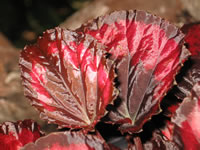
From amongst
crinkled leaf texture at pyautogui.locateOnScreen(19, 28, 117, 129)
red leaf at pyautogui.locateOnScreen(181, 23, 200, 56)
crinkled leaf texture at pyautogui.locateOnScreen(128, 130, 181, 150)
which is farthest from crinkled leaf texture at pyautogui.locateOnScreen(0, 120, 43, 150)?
red leaf at pyautogui.locateOnScreen(181, 23, 200, 56)

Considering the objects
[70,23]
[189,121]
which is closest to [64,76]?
[189,121]

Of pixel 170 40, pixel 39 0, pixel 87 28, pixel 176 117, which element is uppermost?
pixel 39 0

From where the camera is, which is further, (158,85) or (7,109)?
(7,109)

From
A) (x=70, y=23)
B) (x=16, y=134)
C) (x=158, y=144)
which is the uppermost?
(x=70, y=23)

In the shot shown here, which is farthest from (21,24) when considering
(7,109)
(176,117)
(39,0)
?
(176,117)

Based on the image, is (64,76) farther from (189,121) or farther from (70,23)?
(70,23)

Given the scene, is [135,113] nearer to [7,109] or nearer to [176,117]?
[176,117]
